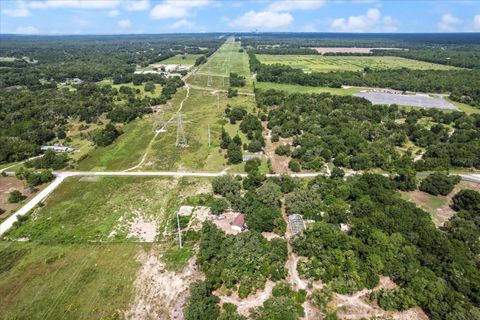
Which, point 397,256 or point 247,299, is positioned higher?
point 397,256

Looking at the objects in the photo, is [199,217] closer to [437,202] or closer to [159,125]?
[437,202]

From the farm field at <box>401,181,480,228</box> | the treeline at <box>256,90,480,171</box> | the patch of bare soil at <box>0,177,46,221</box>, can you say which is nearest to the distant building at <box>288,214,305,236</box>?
the treeline at <box>256,90,480,171</box>

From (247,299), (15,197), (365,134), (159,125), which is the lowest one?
(247,299)

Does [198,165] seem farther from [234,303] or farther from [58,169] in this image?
[234,303]

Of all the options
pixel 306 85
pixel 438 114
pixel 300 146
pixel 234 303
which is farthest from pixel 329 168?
pixel 306 85

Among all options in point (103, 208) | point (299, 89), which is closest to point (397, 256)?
point (103, 208)
